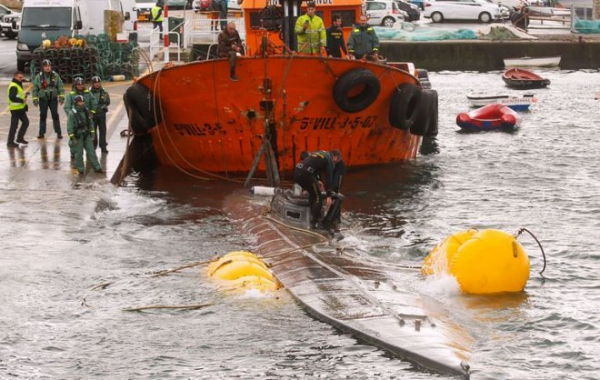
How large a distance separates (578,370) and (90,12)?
91.4 feet

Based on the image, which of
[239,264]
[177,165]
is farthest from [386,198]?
[239,264]

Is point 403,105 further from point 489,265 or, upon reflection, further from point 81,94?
point 489,265

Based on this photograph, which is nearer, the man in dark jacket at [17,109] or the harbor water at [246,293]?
the harbor water at [246,293]

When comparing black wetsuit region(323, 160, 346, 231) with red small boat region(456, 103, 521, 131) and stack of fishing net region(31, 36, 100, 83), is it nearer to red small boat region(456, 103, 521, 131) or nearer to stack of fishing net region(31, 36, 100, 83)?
stack of fishing net region(31, 36, 100, 83)

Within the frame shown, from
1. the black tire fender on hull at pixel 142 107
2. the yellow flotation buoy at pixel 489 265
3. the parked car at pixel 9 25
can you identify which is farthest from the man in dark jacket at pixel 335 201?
the parked car at pixel 9 25

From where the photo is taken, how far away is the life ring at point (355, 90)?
21.8 meters

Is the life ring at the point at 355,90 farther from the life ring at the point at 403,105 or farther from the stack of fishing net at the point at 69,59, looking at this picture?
the stack of fishing net at the point at 69,59

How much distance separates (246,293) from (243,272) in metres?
0.59

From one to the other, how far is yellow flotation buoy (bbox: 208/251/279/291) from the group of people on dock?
5992mm

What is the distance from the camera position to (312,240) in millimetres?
17562

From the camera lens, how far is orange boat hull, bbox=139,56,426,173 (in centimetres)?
2162

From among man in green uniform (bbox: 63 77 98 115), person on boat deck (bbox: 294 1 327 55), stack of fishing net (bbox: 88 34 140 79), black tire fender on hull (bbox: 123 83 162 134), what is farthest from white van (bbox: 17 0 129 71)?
man in green uniform (bbox: 63 77 98 115)

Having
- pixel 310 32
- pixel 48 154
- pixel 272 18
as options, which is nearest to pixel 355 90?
pixel 310 32

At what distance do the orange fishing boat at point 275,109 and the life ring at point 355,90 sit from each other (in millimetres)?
19
